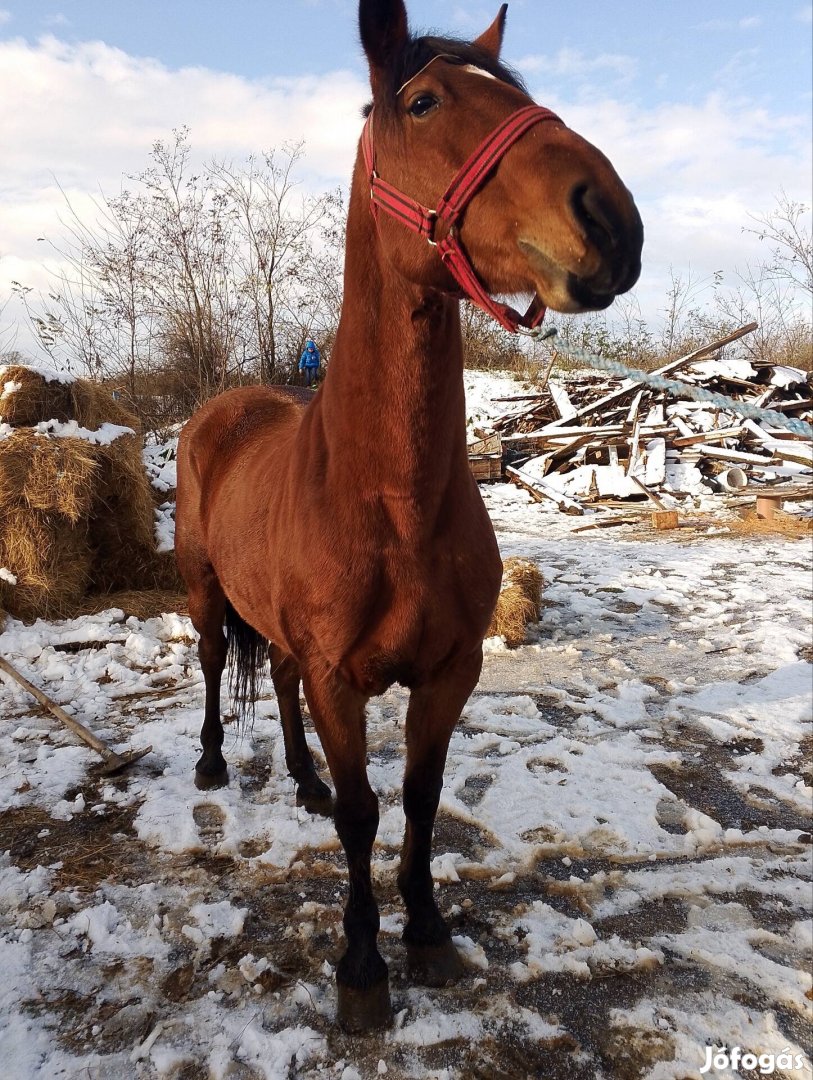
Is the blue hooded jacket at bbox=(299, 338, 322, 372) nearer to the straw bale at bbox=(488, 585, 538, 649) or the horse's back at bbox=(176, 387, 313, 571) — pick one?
the straw bale at bbox=(488, 585, 538, 649)

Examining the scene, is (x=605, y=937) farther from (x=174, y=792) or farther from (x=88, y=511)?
(x=88, y=511)

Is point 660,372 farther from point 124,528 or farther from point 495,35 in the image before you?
point 495,35

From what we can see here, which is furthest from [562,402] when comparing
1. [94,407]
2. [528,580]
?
[94,407]

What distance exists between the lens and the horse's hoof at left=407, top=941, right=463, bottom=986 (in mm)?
2020

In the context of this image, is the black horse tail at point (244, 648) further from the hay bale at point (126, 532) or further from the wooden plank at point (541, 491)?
Answer: the wooden plank at point (541, 491)

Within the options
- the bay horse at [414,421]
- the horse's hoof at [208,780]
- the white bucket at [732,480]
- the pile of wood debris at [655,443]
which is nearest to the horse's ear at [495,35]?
the bay horse at [414,421]

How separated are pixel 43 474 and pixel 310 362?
312 inches

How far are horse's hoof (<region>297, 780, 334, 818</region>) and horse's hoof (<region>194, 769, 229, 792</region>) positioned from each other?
44 centimetres

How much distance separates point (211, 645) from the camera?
3580mm

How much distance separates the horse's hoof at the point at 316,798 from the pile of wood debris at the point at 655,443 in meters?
7.35

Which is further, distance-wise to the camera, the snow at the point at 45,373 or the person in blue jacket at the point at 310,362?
the person in blue jacket at the point at 310,362

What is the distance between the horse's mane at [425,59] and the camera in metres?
1.53

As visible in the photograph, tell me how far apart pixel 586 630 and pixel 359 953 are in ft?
12.3

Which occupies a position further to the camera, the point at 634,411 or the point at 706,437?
the point at 634,411
